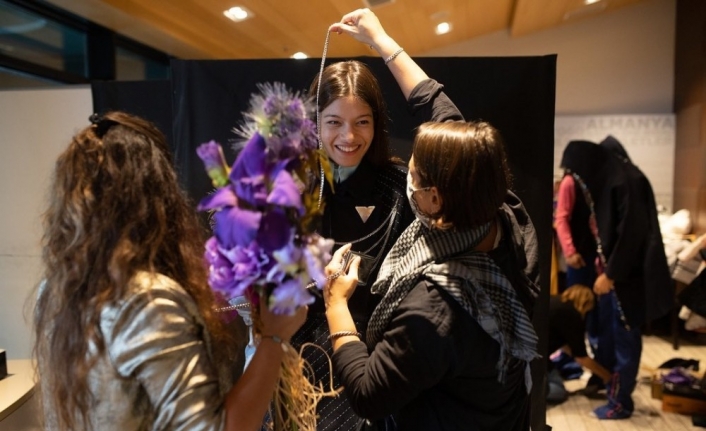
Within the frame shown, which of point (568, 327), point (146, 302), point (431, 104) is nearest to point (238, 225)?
point (146, 302)

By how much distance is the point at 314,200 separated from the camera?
822mm

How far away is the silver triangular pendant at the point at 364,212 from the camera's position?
1.35 m

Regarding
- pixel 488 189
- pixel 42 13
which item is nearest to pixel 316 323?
pixel 488 189

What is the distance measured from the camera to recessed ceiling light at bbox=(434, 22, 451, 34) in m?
4.74

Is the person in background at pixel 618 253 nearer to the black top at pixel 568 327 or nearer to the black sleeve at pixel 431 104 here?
the black top at pixel 568 327

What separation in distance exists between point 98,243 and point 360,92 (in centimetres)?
75

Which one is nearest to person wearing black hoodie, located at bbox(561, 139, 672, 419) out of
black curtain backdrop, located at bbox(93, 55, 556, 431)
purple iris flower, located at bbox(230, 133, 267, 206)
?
black curtain backdrop, located at bbox(93, 55, 556, 431)

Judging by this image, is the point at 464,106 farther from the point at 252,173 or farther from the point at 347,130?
the point at 252,173

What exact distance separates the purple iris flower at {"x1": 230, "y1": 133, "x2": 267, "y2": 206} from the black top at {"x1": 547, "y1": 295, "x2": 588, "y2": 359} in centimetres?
279

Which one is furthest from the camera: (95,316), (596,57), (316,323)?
(596,57)

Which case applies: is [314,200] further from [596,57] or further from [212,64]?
[596,57]

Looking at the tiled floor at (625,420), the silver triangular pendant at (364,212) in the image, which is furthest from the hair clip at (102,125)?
the tiled floor at (625,420)

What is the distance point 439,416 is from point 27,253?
2.06 meters

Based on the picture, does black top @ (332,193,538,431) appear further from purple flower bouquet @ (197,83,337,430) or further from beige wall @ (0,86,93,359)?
beige wall @ (0,86,93,359)
